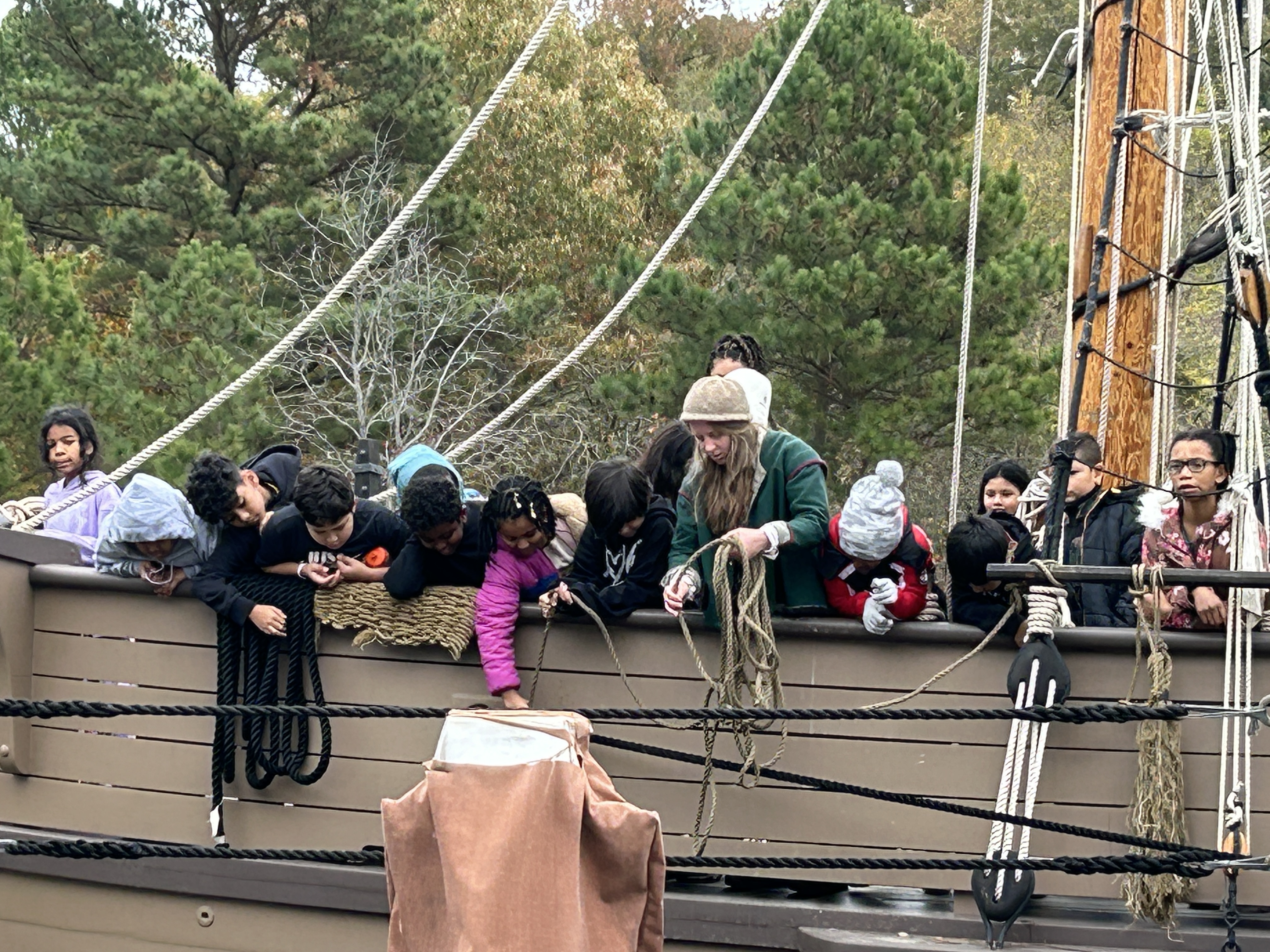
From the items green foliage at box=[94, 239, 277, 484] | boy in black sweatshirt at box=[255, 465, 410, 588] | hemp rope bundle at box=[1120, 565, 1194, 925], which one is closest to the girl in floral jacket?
hemp rope bundle at box=[1120, 565, 1194, 925]

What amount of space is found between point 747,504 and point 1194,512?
129cm

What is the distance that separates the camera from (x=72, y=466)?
5.19 m

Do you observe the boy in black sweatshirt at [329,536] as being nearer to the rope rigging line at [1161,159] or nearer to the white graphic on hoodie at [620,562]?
the white graphic on hoodie at [620,562]

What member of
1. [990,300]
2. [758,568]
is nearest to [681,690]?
[758,568]

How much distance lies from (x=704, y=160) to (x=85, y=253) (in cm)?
854

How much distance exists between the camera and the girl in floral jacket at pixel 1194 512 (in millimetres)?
4184

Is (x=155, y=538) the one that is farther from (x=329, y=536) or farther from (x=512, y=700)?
(x=512, y=700)

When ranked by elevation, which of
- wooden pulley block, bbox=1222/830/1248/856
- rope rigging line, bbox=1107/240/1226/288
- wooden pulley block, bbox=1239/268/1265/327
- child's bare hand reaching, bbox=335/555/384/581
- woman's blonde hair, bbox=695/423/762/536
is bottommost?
wooden pulley block, bbox=1222/830/1248/856

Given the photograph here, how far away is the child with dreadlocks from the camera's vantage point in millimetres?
4145

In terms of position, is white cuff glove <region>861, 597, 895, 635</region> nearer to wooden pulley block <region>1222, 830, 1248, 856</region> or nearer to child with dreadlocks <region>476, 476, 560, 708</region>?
child with dreadlocks <region>476, 476, 560, 708</region>

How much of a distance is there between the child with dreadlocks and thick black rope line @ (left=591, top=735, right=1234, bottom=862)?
1.07ft

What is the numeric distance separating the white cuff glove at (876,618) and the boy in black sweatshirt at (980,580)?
0.68 ft

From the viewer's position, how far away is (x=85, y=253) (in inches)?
804

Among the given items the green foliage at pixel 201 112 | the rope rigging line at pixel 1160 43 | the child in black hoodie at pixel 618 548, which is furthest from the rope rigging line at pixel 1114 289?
the green foliage at pixel 201 112
